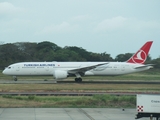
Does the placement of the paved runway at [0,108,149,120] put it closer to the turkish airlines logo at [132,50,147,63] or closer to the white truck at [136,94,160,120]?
the white truck at [136,94,160,120]

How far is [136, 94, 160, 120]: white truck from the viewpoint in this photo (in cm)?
1559

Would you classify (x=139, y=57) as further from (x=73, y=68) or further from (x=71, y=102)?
(x=71, y=102)

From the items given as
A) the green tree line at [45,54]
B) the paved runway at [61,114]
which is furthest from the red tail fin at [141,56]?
the green tree line at [45,54]

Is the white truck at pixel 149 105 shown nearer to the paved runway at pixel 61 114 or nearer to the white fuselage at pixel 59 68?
the paved runway at pixel 61 114

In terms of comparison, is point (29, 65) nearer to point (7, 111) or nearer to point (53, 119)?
point (7, 111)

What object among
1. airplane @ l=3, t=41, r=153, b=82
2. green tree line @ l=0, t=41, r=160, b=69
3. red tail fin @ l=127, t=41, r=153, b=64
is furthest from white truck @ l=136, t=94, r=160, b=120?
green tree line @ l=0, t=41, r=160, b=69

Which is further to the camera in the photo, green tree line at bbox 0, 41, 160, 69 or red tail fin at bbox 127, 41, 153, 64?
green tree line at bbox 0, 41, 160, 69

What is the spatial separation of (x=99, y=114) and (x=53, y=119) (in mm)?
3121

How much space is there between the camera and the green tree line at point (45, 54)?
87.2 metres

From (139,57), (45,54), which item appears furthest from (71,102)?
(45,54)

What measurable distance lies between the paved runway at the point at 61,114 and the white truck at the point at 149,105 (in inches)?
84.2

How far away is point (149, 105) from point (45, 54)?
86.4 meters

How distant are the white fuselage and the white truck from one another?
1302 inches

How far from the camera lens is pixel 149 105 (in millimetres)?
15703
